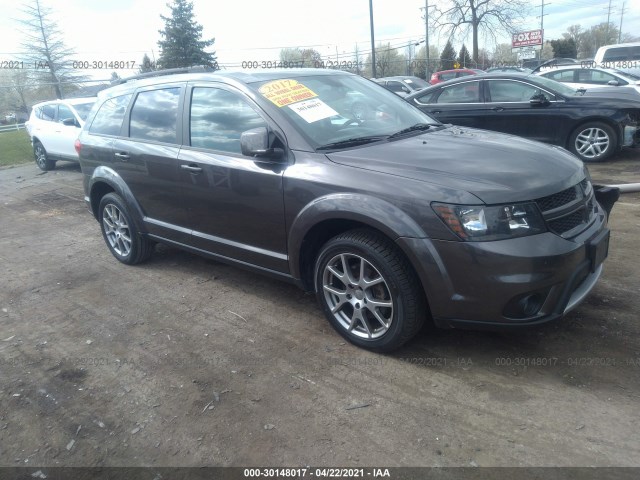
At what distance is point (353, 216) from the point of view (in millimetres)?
3164

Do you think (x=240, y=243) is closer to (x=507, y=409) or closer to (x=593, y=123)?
(x=507, y=409)

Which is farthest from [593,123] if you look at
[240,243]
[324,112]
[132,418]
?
[132,418]

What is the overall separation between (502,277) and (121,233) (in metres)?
3.98

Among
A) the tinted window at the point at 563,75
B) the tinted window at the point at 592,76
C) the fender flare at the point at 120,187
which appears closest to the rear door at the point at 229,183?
the fender flare at the point at 120,187

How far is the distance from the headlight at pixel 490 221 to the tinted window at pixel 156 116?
2.57 meters

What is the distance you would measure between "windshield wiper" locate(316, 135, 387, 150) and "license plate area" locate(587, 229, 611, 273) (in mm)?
1513

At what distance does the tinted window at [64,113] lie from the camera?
38.6 feet

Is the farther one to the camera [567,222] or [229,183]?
[229,183]

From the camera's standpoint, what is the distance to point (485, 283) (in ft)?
9.16

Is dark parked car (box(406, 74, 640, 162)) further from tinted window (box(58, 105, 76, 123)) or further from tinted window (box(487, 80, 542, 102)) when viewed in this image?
tinted window (box(58, 105, 76, 123))

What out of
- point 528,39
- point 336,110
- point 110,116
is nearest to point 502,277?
point 336,110

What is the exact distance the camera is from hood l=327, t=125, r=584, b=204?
9.42 feet

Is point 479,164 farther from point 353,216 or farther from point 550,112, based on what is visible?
point 550,112

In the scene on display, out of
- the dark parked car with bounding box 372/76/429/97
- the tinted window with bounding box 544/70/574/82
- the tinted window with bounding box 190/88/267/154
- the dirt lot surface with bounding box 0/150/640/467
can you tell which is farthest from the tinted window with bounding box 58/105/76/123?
the tinted window with bounding box 544/70/574/82
